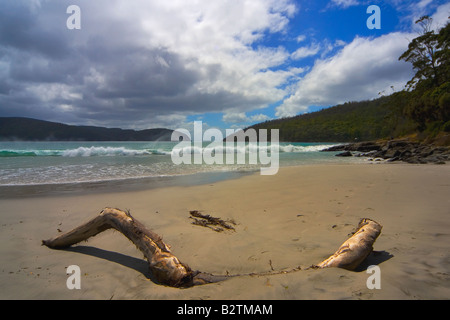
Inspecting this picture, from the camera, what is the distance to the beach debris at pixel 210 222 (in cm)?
442

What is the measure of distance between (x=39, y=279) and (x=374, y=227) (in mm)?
3957

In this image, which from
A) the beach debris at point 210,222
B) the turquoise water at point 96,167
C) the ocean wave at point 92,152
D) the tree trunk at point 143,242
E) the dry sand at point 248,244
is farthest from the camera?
the ocean wave at point 92,152

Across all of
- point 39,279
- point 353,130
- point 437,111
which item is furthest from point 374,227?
point 353,130

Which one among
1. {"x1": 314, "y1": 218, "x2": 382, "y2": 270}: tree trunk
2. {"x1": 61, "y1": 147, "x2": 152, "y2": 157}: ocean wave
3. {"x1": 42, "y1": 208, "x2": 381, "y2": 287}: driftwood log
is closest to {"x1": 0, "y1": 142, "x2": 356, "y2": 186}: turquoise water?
{"x1": 61, "y1": 147, "x2": 152, "y2": 157}: ocean wave

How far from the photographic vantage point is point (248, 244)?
3.60 metres

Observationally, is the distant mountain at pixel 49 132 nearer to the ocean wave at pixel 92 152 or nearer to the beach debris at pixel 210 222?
the ocean wave at pixel 92 152

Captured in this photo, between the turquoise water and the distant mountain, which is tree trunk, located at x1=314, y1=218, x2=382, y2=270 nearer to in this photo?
the turquoise water

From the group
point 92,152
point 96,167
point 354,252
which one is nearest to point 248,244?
point 354,252

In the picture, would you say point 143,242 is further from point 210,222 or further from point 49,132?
point 49,132

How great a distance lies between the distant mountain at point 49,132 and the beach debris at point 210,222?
113 m

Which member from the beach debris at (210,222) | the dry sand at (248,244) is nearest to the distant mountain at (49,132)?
the dry sand at (248,244)

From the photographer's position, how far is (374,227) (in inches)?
122
